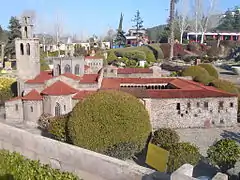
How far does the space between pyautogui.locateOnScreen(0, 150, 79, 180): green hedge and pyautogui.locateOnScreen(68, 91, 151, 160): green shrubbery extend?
607 cm

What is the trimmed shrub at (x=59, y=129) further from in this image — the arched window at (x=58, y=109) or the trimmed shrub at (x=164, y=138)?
the trimmed shrub at (x=164, y=138)

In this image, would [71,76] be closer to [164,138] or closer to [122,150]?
[164,138]

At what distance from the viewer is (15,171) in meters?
8.80

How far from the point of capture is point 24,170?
338 inches

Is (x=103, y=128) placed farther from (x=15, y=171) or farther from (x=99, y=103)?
(x=15, y=171)

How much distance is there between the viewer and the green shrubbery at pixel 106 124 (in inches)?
608

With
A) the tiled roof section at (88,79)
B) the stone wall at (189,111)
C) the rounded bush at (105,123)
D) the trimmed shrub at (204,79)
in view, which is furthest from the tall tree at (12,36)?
the rounded bush at (105,123)

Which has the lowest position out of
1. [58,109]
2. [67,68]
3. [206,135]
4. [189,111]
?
[206,135]

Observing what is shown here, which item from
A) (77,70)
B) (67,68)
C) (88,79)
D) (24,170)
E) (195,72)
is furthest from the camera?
(195,72)

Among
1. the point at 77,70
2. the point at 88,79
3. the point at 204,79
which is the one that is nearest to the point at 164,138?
the point at 88,79

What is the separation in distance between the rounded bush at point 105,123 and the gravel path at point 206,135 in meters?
5.56

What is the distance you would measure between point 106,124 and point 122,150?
164 centimetres

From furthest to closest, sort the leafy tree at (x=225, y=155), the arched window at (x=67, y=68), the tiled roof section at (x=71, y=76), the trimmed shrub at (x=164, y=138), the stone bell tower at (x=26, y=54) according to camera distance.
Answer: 1. the arched window at (x=67, y=68)
2. the stone bell tower at (x=26, y=54)
3. the tiled roof section at (x=71, y=76)
4. the trimmed shrub at (x=164, y=138)
5. the leafy tree at (x=225, y=155)

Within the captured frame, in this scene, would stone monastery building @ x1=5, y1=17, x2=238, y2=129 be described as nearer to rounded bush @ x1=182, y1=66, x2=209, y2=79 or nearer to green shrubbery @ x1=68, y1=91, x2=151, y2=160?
green shrubbery @ x1=68, y1=91, x2=151, y2=160
